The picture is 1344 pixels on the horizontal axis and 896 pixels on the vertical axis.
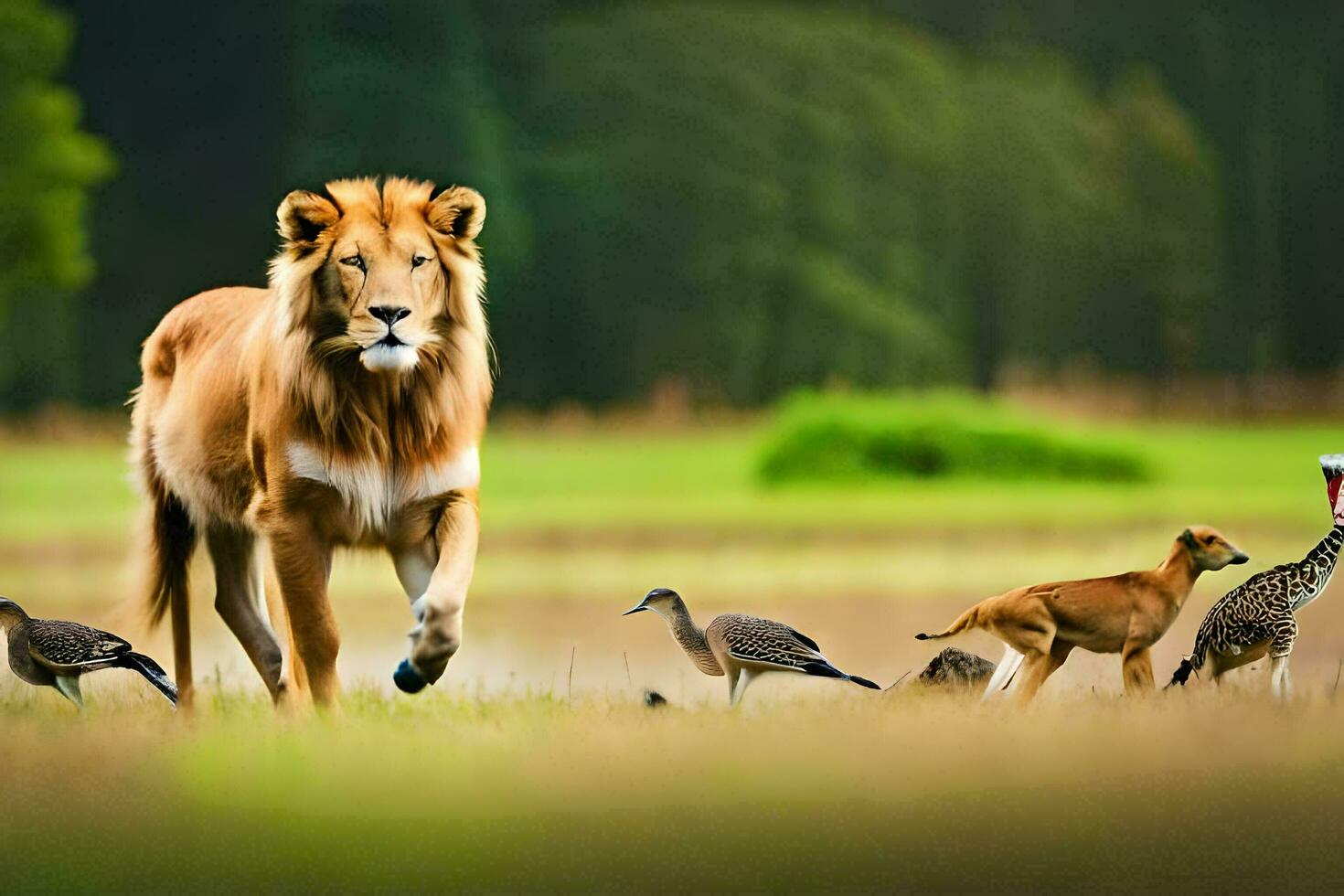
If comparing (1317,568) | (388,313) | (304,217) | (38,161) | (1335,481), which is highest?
(38,161)

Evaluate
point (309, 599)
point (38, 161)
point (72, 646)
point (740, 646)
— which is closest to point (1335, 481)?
point (740, 646)

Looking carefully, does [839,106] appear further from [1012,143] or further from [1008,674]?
[1008,674]

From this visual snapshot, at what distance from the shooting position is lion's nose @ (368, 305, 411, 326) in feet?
13.3

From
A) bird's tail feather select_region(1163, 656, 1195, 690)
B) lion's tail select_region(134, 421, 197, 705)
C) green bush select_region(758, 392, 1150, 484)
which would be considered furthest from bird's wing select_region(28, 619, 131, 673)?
green bush select_region(758, 392, 1150, 484)

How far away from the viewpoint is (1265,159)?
17.5 metres

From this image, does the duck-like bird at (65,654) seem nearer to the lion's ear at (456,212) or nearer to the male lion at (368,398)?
the male lion at (368,398)

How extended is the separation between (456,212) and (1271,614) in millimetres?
2429

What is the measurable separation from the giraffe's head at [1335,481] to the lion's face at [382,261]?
92.6 inches

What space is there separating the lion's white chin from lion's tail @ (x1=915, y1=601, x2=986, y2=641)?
1587 millimetres

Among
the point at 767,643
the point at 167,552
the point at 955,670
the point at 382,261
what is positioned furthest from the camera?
the point at 167,552

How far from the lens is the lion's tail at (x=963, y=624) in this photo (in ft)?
14.7

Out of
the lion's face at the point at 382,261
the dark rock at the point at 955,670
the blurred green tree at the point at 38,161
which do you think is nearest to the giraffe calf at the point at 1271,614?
the dark rock at the point at 955,670

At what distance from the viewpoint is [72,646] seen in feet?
14.6

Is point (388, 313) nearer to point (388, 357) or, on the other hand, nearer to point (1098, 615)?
point (388, 357)
